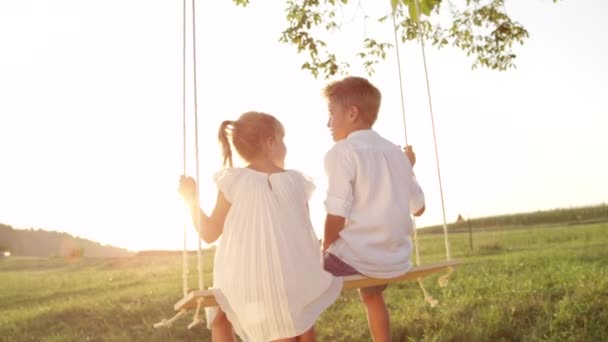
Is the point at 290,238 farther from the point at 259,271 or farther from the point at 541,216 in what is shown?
the point at 541,216

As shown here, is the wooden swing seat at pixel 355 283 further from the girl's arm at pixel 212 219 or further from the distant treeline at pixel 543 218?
the distant treeline at pixel 543 218

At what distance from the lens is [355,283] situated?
4328mm

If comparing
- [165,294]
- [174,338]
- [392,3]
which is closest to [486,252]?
[165,294]

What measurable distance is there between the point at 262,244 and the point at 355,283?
0.58 metres

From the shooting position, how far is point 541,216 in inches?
1070

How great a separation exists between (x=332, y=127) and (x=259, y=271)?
0.99 metres

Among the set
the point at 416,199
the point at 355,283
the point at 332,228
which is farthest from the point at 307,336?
the point at 416,199

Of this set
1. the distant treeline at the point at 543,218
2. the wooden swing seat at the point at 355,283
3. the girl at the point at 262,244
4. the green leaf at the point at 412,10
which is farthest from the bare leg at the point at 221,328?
the distant treeline at the point at 543,218

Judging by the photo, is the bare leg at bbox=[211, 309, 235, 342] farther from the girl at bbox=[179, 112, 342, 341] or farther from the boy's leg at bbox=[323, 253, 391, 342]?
the boy's leg at bbox=[323, 253, 391, 342]

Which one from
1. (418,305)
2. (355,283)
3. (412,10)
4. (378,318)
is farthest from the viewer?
(418,305)

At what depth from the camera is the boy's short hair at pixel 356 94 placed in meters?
4.44

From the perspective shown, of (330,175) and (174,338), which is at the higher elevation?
(330,175)

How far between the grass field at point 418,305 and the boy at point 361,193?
4057 mm

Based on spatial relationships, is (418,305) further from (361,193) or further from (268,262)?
(268,262)
